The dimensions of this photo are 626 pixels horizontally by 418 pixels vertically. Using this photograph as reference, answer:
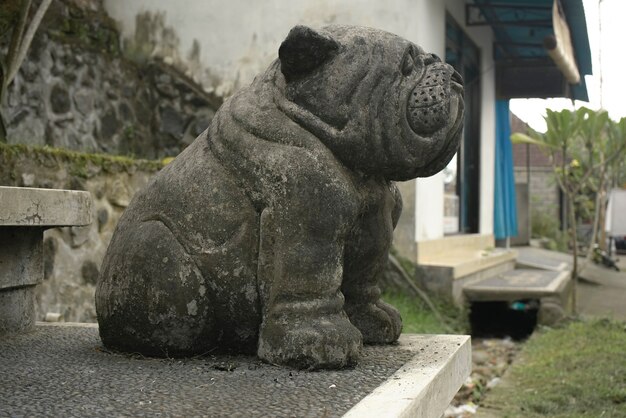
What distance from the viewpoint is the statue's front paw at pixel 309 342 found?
2275 mm

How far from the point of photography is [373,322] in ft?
9.16

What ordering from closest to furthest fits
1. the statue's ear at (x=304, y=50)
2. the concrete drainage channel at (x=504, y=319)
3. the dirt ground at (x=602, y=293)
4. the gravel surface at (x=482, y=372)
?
the statue's ear at (x=304, y=50), the gravel surface at (x=482, y=372), the concrete drainage channel at (x=504, y=319), the dirt ground at (x=602, y=293)

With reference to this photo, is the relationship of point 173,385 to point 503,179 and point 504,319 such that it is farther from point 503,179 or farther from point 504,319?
point 503,179

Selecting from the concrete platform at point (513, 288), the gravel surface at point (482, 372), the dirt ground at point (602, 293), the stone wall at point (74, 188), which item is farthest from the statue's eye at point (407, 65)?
the dirt ground at point (602, 293)

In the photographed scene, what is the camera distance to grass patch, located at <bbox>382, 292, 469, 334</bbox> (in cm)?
630

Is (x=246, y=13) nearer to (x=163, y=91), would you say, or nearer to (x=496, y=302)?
(x=163, y=91)

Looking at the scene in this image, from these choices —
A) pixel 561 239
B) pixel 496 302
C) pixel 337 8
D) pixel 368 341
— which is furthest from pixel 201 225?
pixel 561 239

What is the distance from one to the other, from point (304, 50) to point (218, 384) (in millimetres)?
1050

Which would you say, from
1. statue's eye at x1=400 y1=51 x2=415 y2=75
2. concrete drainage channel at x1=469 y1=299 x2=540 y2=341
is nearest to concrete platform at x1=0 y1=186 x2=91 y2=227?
statue's eye at x1=400 y1=51 x2=415 y2=75

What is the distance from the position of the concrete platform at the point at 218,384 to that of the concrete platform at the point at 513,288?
16.1ft

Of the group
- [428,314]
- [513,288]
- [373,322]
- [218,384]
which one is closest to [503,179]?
[513,288]

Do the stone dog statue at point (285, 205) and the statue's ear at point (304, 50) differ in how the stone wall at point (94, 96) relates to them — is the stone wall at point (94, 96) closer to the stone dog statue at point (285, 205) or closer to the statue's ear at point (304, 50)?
the stone dog statue at point (285, 205)

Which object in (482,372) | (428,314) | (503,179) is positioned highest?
(503,179)

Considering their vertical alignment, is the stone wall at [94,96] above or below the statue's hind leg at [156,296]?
above
